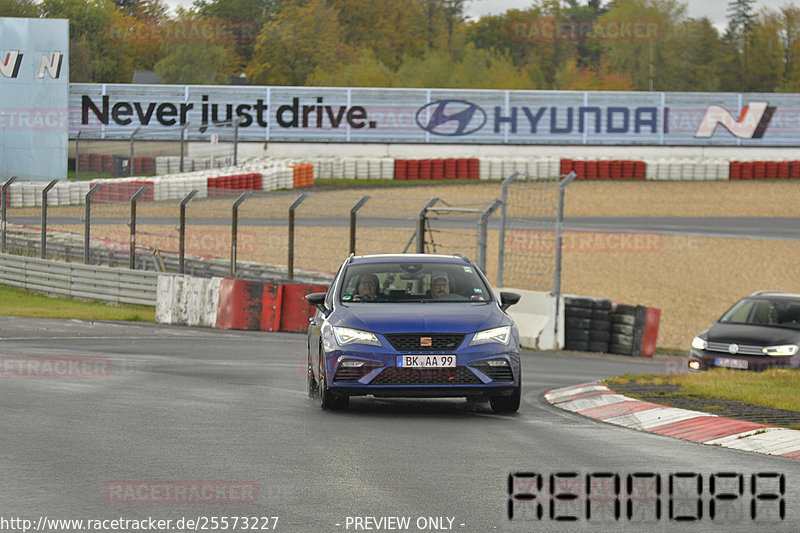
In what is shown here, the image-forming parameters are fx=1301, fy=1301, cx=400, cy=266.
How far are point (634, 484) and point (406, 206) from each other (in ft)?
117

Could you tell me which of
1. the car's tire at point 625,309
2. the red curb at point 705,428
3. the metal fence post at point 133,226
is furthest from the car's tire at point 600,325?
the red curb at point 705,428

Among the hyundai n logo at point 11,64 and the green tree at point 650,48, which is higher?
the green tree at point 650,48

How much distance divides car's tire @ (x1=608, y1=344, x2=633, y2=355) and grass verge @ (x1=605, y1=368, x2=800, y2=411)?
528 centimetres

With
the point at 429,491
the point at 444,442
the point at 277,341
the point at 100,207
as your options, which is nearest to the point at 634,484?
the point at 429,491

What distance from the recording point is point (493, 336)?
11.1 metres

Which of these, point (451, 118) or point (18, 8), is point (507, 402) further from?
point (18, 8)

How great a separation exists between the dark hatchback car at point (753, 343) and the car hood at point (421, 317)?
22.3 feet

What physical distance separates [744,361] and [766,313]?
1.65 metres

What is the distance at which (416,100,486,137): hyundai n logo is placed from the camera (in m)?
56.2

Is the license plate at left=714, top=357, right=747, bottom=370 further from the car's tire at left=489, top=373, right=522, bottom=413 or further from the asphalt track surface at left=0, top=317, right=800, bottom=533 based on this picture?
the car's tire at left=489, top=373, right=522, bottom=413

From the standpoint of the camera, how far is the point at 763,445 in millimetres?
9727

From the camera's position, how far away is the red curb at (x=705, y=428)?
1030 centimetres

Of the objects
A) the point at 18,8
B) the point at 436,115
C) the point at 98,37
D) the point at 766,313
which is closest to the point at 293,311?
the point at 766,313

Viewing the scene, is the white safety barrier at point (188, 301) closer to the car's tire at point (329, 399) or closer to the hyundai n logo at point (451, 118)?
the car's tire at point (329, 399)
